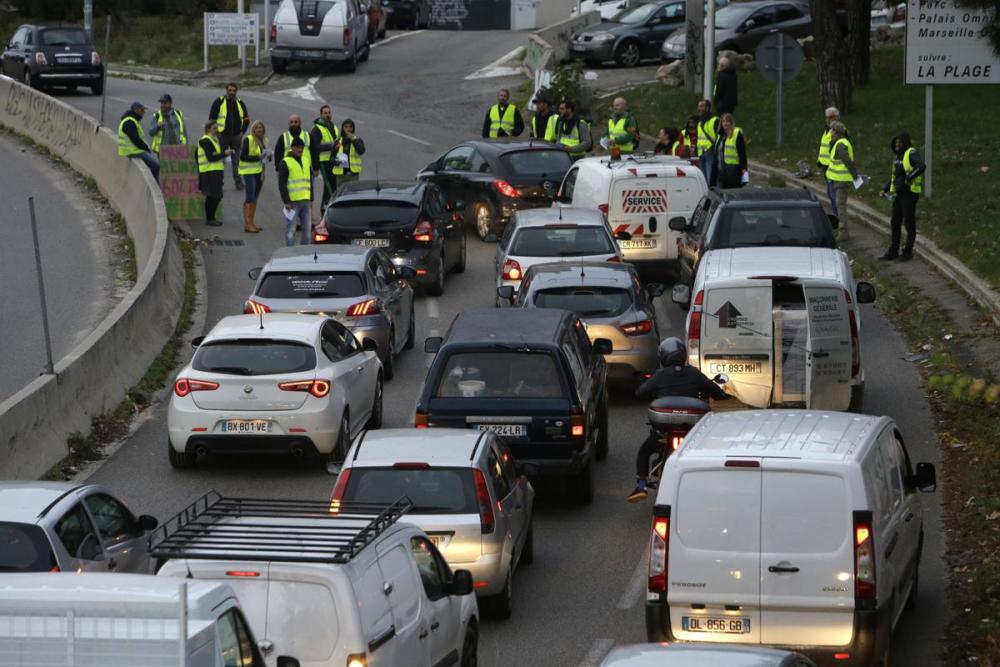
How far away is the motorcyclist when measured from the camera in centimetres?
1619

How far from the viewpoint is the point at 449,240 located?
2712 cm

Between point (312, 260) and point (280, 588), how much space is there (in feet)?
40.5

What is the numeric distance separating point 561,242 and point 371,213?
10.6 feet

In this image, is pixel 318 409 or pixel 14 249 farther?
pixel 14 249

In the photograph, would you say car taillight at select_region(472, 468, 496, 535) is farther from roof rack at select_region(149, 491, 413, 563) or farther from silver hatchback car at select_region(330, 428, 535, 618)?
roof rack at select_region(149, 491, 413, 563)

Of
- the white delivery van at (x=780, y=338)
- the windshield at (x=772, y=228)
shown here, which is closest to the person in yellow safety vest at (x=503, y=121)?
the windshield at (x=772, y=228)

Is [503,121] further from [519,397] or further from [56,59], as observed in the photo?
[519,397]

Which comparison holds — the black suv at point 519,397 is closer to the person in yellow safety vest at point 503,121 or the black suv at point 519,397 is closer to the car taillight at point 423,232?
the car taillight at point 423,232

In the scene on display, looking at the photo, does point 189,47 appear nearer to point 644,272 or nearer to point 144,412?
point 644,272

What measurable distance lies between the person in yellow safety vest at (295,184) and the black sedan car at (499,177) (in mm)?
3135

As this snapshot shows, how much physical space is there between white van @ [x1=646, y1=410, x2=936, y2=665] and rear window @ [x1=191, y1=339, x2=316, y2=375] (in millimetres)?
6855

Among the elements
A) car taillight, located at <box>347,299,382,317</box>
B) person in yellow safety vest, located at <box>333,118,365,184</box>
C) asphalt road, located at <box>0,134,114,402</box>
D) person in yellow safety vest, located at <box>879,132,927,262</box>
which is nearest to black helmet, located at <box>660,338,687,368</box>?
car taillight, located at <box>347,299,382,317</box>

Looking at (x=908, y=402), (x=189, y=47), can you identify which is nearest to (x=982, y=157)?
(x=908, y=402)

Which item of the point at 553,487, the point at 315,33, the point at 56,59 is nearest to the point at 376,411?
the point at 553,487
